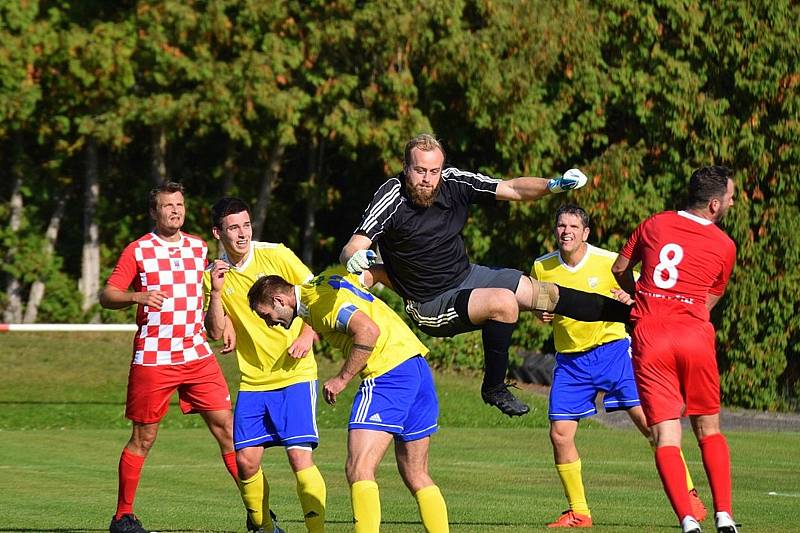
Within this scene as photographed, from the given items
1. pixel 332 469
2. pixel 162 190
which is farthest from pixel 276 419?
pixel 332 469

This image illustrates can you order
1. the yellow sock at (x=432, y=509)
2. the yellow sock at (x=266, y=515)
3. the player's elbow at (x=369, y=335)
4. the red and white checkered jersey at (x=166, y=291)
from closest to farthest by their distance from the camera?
Result: 1. the player's elbow at (x=369, y=335)
2. the yellow sock at (x=432, y=509)
3. the yellow sock at (x=266, y=515)
4. the red and white checkered jersey at (x=166, y=291)

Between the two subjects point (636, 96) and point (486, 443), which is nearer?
point (486, 443)

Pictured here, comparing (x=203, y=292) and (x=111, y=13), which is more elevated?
(x=111, y=13)

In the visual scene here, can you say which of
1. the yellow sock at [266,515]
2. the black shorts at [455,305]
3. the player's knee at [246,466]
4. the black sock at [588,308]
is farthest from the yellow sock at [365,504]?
the black sock at [588,308]

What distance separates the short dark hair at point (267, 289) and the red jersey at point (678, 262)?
2.23 meters

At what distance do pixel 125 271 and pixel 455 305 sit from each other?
2.72 meters

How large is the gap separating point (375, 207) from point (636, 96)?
Result: 50.6 feet

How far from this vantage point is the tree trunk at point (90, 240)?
89.4ft

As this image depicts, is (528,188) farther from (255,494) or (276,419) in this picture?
(255,494)

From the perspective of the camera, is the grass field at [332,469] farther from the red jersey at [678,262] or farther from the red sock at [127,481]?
the red jersey at [678,262]

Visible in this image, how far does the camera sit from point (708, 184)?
8828 mm

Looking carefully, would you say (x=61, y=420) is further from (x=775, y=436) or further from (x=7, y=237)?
(x=775, y=436)

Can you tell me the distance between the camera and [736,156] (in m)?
23.2

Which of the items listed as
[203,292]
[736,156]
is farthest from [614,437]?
[203,292]
